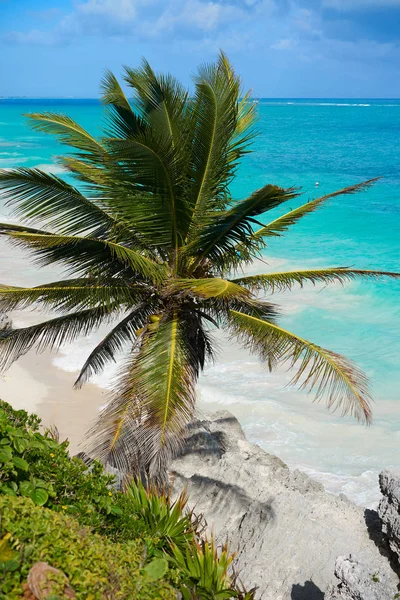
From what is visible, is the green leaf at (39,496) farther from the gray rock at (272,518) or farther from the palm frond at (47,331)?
the gray rock at (272,518)

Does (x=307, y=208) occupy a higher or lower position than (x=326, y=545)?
higher

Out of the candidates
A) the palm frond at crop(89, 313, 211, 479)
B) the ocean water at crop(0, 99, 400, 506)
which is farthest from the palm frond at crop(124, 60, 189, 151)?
the palm frond at crop(89, 313, 211, 479)

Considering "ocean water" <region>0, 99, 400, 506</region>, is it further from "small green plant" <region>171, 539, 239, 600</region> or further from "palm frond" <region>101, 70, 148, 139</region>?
"small green plant" <region>171, 539, 239, 600</region>

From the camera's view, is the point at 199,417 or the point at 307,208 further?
the point at 199,417

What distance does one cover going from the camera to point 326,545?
7.96 metres

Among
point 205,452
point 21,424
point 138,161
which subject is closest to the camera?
point 21,424

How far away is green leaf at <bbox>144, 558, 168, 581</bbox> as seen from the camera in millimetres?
4473

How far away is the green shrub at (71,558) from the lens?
12.7 ft

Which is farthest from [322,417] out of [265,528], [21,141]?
[21,141]

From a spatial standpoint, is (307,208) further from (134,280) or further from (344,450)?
(344,450)

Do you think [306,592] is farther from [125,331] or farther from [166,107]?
[166,107]

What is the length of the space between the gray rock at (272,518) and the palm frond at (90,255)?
324 centimetres

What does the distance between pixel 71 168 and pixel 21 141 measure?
6767cm

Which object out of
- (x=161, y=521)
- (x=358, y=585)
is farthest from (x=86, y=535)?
(x=358, y=585)
